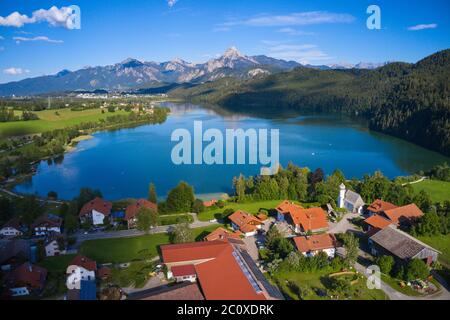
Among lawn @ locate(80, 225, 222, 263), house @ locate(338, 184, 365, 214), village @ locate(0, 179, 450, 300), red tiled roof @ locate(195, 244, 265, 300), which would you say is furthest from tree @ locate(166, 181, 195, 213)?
house @ locate(338, 184, 365, 214)

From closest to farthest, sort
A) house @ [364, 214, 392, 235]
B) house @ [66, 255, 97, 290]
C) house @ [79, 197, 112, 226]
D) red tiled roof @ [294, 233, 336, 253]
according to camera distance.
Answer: house @ [66, 255, 97, 290]
red tiled roof @ [294, 233, 336, 253]
house @ [364, 214, 392, 235]
house @ [79, 197, 112, 226]

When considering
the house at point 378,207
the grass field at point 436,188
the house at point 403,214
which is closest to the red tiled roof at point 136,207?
the house at point 378,207

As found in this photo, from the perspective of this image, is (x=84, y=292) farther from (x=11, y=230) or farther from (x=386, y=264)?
(x=386, y=264)

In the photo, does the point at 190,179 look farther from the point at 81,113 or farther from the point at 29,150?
the point at 81,113

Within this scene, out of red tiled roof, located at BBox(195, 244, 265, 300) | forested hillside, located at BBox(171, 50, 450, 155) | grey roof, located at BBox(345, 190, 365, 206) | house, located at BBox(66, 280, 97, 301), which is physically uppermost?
forested hillside, located at BBox(171, 50, 450, 155)

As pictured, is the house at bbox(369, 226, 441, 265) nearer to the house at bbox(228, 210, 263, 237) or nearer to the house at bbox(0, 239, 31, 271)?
the house at bbox(228, 210, 263, 237)
